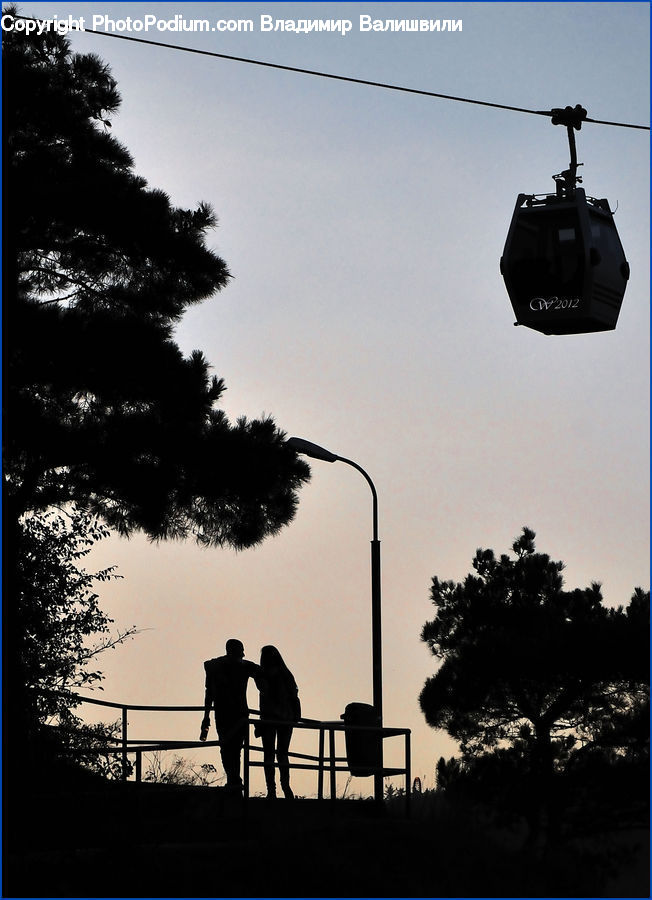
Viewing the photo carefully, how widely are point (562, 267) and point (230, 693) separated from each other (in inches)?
258

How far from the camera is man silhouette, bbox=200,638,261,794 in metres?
18.5

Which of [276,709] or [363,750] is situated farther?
[363,750]

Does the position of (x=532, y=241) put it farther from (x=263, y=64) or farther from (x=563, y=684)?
(x=563, y=684)

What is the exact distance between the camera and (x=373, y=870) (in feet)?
51.9

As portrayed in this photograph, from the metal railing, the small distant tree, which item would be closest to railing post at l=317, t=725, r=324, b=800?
the metal railing

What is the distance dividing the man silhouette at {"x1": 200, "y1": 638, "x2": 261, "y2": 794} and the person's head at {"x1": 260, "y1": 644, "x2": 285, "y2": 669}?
15 centimetres

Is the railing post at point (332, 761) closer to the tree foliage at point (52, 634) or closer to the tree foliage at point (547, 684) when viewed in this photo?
the tree foliage at point (52, 634)

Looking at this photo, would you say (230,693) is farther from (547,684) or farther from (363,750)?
(547,684)

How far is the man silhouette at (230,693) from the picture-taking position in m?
18.5

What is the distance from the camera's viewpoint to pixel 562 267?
18.4 metres

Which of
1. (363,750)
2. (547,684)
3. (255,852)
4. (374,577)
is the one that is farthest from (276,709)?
(547,684)

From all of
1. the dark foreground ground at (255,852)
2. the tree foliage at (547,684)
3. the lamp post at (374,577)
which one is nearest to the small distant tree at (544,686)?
the tree foliage at (547,684)

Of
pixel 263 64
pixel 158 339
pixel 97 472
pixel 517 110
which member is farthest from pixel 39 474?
pixel 517 110

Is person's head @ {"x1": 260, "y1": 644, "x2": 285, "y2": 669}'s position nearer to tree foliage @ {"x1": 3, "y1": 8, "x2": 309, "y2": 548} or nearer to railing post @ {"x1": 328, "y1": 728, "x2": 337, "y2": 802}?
railing post @ {"x1": 328, "y1": 728, "x2": 337, "y2": 802}
